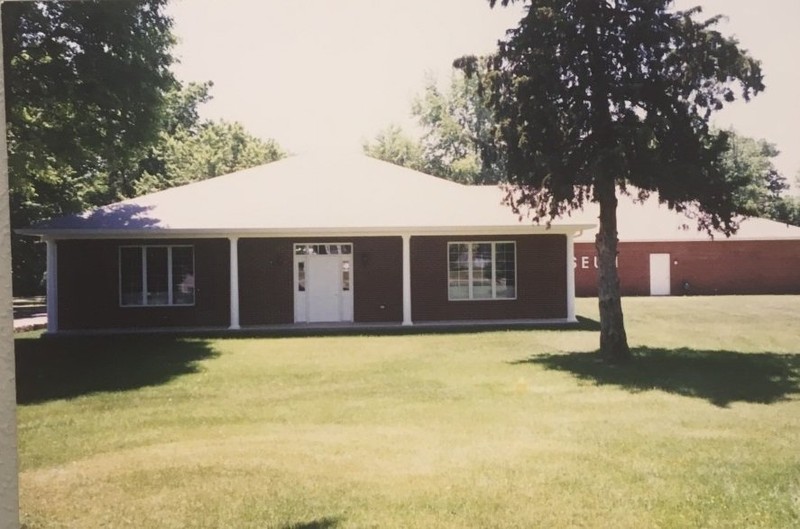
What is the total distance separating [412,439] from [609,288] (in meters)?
7.22

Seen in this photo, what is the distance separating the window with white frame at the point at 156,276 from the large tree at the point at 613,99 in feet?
34.7

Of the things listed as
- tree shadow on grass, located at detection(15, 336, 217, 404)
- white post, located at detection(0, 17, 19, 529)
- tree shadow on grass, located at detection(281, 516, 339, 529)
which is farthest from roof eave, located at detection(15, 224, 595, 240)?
white post, located at detection(0, 17, 19, 529)

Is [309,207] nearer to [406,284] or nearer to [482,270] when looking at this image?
[406,284]

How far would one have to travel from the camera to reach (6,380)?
2379mm

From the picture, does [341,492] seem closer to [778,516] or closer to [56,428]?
[778,516]

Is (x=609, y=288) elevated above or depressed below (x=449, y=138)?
below

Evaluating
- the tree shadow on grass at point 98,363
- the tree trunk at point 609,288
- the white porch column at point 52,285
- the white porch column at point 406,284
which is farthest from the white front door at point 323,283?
the tree trunk at point 609,288

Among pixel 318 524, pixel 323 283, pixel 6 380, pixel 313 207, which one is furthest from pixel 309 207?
pixel 6 380

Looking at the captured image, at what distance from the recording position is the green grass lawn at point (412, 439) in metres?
5.10

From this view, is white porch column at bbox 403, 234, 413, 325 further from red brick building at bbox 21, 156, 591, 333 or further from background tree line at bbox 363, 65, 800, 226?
background tree line at bbox 363, 65, 800, 226

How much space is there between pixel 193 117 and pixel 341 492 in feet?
181

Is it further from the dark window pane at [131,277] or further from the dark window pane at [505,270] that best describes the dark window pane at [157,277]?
the dark window pane at [505,270]

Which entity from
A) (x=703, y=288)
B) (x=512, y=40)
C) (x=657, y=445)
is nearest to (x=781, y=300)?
(x=703, y=288)

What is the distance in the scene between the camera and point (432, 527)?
476 cm
